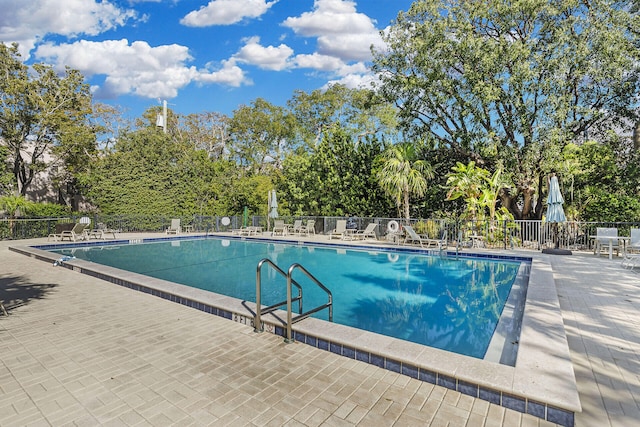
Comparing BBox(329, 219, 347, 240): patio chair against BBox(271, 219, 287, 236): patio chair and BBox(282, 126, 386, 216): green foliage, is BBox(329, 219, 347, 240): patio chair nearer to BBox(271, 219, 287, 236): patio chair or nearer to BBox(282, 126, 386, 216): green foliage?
BBox(282, 126, 386, 216): green foliage

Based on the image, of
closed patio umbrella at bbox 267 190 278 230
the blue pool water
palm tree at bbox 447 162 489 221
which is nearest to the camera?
the blue pool water

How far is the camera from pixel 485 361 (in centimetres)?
310

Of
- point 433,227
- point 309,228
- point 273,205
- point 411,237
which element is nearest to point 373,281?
point 411,237

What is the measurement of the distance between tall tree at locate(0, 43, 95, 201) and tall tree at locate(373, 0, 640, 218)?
17.0m

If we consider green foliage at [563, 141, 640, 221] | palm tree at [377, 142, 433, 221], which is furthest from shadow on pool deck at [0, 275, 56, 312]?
green foliage at [563, 141, 640, 221]

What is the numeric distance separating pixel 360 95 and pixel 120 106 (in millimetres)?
18316

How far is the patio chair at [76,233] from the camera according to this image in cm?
1449

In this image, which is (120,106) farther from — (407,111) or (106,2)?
(407,111)

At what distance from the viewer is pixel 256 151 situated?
29.8m

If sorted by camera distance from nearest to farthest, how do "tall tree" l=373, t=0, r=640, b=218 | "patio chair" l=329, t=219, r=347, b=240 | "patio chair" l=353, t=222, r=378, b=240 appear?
"tall tree" l=373, t=0, r=640, b=218
"patio chair" l=353, t=222, r=378, b=240
"patio chair" l=329, t=219, r=347, b=240

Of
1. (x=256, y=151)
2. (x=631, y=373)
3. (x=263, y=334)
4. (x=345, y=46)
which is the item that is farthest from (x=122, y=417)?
(x=345, y=46)

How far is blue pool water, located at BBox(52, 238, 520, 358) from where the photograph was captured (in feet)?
17.9

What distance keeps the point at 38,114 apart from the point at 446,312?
22.3 metres

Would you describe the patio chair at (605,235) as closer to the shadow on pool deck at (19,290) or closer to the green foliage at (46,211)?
the shadow on pool deck at (19,290)
